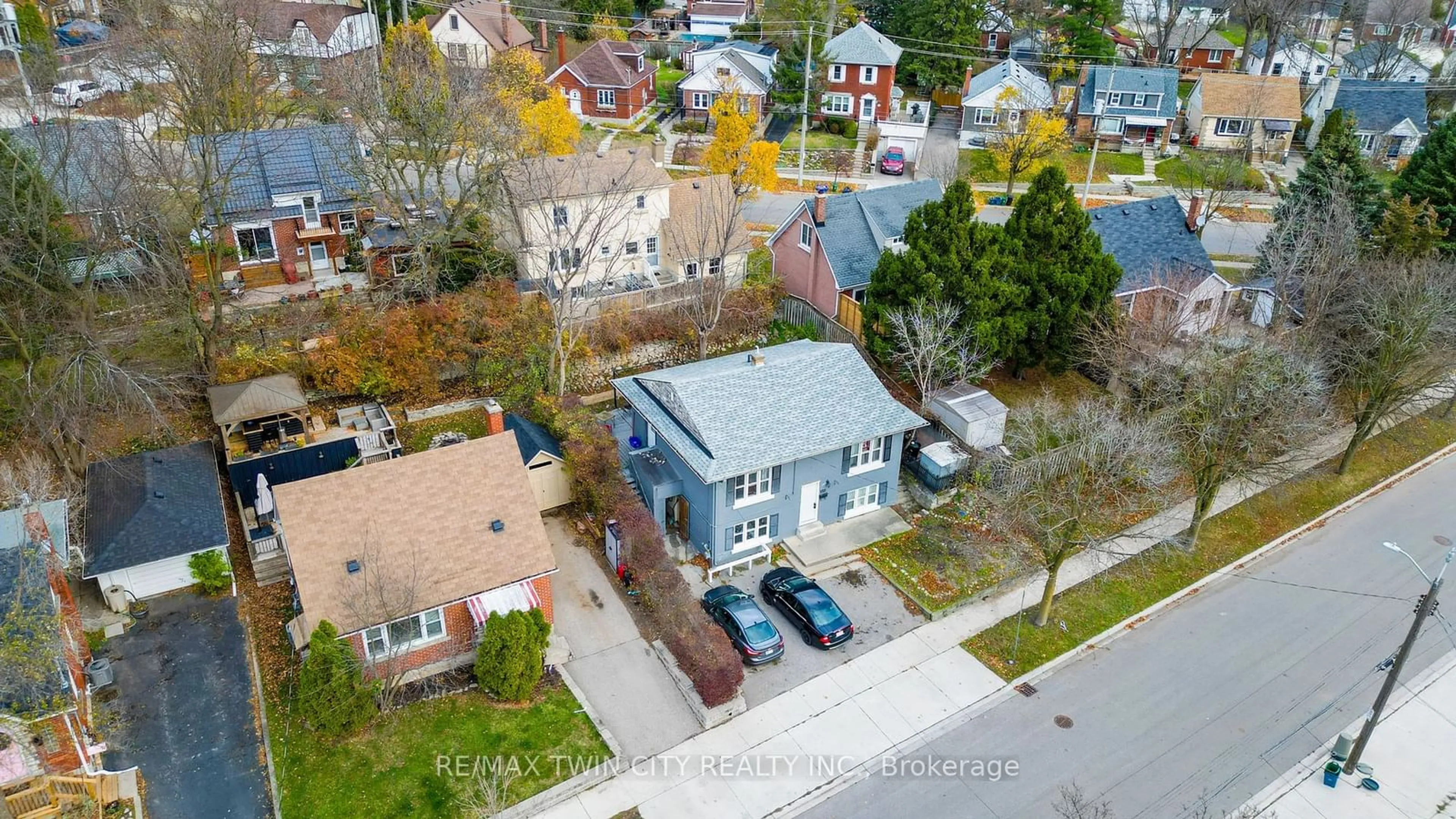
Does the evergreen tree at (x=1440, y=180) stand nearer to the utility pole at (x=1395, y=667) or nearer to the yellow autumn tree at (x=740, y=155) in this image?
the utility pole at (x=1395, y=667)

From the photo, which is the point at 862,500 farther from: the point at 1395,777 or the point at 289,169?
the point at 289,169

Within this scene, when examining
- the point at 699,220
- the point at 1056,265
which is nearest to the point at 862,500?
the point at 1056,265

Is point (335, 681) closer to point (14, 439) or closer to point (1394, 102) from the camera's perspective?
point (14, 439)

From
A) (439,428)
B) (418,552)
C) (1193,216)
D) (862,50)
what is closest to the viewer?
(418,552)

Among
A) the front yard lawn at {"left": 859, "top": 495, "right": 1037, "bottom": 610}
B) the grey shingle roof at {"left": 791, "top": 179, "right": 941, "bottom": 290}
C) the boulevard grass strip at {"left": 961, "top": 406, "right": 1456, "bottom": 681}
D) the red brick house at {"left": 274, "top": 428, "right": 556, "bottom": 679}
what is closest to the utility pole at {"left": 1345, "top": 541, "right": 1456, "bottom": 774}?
the boulevard grass strip at {"left": 961, "top": 406, "right": 1456, "bottom": 681}

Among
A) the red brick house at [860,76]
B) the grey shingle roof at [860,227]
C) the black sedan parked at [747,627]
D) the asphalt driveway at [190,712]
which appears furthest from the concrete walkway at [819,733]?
the red brick house at [860,76]

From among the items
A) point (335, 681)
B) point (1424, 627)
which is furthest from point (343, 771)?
point (1424, 627)
